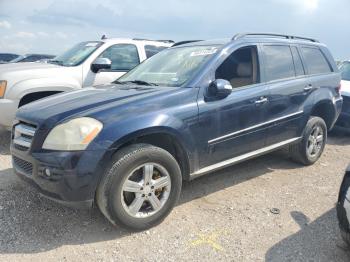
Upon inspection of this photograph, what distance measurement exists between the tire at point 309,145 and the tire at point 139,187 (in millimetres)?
2381

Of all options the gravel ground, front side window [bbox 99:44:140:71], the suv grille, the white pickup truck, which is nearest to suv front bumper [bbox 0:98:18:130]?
the white pickup truck

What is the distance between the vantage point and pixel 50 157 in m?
3.10

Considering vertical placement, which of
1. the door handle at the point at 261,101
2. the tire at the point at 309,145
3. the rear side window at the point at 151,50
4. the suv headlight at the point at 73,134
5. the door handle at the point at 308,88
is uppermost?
the rear side window at the point at 151,50

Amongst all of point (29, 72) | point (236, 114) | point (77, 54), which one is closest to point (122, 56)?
point (77, 54)

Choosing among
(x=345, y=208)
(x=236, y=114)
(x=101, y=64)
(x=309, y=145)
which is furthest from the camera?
(x=101, y=64)

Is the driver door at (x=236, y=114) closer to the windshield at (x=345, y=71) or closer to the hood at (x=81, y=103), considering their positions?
the hood at (x=81, y=103)

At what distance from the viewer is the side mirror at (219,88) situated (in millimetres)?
3795

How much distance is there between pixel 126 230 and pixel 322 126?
3.43m

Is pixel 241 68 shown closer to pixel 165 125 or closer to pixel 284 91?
pixel 284 91

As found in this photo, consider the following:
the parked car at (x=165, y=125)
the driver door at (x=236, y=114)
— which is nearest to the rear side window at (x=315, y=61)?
the parked car at (x=165, y=125)

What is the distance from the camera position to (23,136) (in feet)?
11.6

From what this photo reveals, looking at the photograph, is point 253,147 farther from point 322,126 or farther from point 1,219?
point 1,219

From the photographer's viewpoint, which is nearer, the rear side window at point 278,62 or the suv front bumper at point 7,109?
the rear side window at point 278,62

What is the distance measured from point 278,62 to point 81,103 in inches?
104
